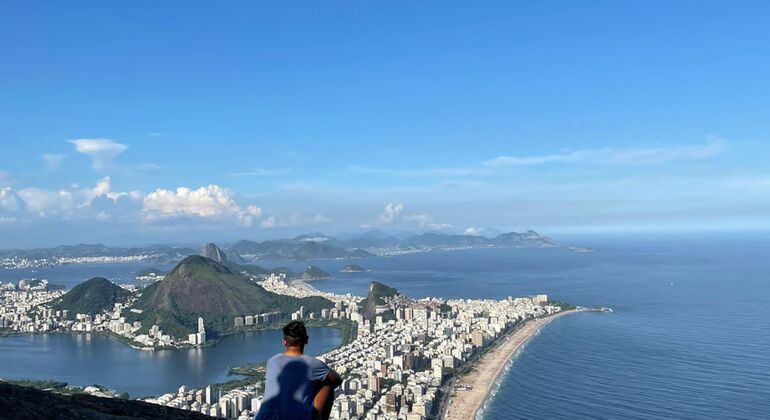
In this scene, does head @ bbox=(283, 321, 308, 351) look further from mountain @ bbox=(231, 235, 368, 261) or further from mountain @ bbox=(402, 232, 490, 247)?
mountain @ bbox=(402, 232, 490, 247)

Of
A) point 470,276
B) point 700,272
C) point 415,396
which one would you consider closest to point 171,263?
point 470,276

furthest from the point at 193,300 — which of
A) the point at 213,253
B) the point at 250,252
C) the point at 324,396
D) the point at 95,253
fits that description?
the point at 95,253

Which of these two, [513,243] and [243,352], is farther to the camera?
[513,243]

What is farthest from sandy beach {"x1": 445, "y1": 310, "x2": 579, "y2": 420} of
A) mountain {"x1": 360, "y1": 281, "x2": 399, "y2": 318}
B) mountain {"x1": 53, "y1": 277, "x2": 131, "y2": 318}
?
mountain {"x1": 53, "y1": 277, "x2": 131, "y2": 318}

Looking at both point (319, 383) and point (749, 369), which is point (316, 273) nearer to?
point (749, 369)

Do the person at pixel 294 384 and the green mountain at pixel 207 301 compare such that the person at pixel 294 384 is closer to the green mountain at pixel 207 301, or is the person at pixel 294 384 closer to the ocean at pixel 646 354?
the ocean at pixel 646 354

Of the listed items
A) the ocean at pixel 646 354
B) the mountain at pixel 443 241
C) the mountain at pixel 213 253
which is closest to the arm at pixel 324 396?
the ocean at pixel 646 354
